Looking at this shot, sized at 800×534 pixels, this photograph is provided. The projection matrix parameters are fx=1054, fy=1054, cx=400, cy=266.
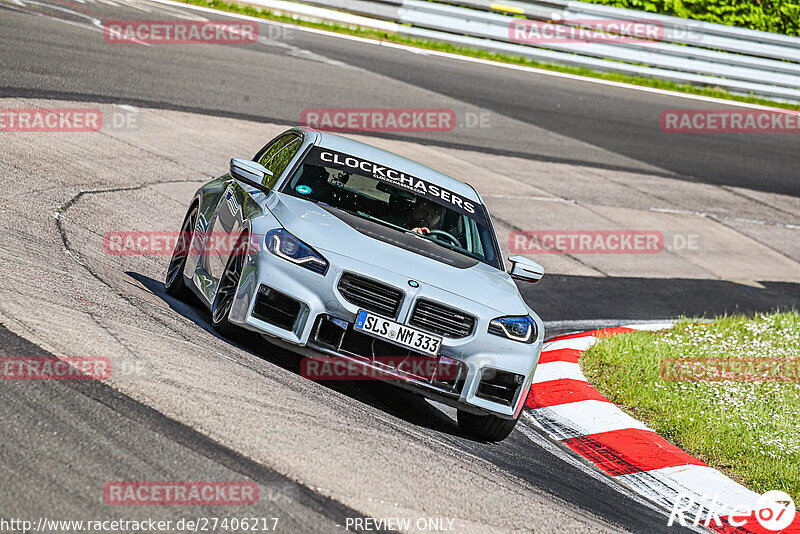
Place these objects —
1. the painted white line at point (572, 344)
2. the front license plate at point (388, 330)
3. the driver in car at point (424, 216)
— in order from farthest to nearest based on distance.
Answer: the painted white line at point (572, 344)
the driver in car at point (424, 216)
the front license plate at point (388, 330)

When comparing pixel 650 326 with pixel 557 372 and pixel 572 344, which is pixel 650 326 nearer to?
pixel 572 344

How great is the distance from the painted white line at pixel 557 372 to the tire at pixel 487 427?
1910 mm

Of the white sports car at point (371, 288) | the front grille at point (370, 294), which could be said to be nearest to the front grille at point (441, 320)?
the white sports car at point (371, 288)

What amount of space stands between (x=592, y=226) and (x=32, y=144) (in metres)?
7.32

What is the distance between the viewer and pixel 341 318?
243 inches

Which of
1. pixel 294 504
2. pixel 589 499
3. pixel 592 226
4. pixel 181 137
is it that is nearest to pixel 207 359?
pixel 294 504

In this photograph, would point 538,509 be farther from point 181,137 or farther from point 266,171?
point 181,137

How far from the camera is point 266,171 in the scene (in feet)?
24.1

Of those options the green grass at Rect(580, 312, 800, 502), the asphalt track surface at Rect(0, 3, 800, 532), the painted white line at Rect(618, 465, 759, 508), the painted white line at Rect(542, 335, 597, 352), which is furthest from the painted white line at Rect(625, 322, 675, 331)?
the painted white line at Rect(618, 465, 759, 508)

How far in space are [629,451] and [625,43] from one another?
18415 mm

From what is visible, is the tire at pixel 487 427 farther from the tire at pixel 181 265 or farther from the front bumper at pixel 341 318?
the tire at pixel 181 265

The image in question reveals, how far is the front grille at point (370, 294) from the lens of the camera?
6.21 m

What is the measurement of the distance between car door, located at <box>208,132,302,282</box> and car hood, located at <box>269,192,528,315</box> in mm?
299

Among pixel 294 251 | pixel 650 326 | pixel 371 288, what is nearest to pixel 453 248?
pixel 371 288
